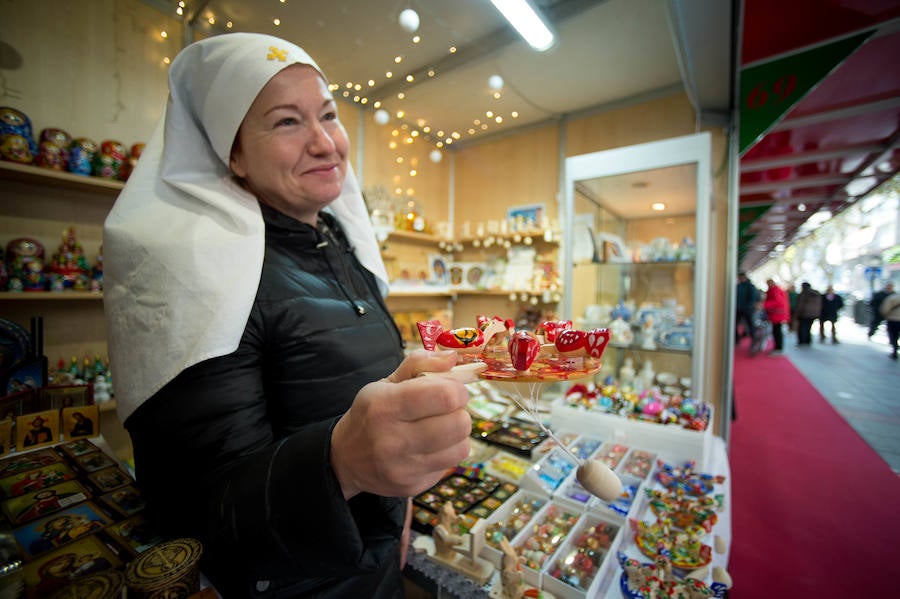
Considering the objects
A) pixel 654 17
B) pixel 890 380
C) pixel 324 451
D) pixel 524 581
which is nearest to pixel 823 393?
pixel 890 380

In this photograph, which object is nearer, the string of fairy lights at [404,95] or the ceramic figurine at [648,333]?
the string of fairy lights at [404,95]

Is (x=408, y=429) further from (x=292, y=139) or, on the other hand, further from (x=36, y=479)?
(x=36, y=479)

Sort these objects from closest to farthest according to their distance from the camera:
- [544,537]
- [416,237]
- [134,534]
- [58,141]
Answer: [134,534], [544,537], [58,141], [416,237]

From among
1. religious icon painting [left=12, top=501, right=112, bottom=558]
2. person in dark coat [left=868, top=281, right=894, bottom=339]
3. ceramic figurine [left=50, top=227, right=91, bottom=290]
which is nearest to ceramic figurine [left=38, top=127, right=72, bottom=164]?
ceramic figurine [left=50, top=227, right=91, bottom=290]

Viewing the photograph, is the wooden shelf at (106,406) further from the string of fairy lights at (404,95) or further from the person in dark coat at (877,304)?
the person in dark coat at (877,304)

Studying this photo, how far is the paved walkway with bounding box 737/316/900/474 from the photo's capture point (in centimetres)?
90

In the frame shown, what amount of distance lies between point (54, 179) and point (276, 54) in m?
1.24

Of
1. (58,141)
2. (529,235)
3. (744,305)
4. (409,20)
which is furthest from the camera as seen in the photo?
(744,305)

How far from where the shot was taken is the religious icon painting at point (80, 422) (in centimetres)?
86

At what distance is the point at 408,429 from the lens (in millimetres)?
356

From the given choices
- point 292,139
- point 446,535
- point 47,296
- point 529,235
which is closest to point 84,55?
point 292,139

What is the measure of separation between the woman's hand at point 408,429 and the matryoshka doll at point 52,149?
132 cm

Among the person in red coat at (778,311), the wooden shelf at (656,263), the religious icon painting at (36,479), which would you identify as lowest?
the religious icon painting at (36,479)

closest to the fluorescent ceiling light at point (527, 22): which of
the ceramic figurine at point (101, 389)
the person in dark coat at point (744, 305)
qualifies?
the ceramic figurine at point (101, 389)
